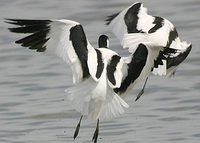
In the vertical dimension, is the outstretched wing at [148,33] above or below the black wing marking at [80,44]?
below

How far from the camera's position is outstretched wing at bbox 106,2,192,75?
8570mm

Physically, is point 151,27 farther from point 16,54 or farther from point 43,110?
point 16,54

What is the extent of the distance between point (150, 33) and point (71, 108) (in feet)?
5.99

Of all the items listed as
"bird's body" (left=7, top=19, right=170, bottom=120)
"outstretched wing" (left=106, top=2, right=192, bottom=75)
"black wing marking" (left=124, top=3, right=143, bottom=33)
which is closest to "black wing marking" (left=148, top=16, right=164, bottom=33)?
"outstretched wing" (left=106, top=2, right=192, bottom=75)

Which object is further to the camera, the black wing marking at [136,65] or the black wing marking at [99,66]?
the black wing marking at [136,65]

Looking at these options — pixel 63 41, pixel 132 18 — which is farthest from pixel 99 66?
pixel 132 18

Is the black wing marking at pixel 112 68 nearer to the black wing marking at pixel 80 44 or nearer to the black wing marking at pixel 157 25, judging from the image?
the black wing marking at pixel 80 44

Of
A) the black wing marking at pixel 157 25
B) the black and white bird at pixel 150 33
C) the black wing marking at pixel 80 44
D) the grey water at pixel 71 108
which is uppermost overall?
the black wing marking at pixel 80 44

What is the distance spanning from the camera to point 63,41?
25.6 ft

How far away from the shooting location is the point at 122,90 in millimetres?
7992

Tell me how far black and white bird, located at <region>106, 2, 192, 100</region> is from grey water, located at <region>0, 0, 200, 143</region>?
62 cm

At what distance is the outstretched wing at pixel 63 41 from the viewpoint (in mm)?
7535

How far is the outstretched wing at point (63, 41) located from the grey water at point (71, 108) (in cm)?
124

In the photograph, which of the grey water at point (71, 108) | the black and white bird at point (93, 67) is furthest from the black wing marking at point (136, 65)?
the grey water at point (71, 108)
